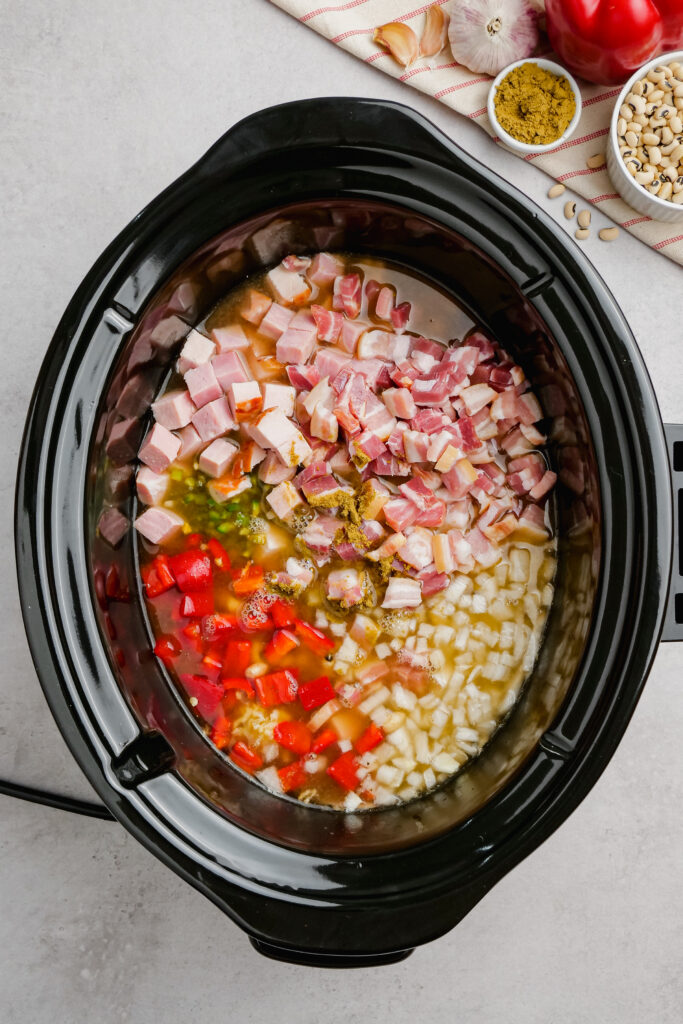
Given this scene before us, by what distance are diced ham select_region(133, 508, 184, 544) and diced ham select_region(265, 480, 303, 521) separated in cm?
21

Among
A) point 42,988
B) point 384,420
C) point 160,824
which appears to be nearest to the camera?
point 160,824

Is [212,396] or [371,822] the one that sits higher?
[212,396]

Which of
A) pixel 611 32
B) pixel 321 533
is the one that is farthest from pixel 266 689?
pixel 611 32

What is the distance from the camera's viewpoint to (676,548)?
1.44 meters

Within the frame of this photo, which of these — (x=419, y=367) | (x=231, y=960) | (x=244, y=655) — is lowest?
(x=231, y=960)

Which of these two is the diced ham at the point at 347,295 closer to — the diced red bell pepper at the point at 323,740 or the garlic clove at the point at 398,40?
the garlic clove at the point at 398,40

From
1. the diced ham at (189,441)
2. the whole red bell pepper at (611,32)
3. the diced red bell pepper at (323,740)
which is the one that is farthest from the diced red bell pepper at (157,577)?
the whole red bell pepper at (611,32)

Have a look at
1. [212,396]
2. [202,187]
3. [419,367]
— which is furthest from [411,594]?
[202,187]

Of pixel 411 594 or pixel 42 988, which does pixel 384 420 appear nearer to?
pixel 411 594

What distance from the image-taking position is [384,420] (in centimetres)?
166

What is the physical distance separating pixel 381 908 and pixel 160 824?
43cm

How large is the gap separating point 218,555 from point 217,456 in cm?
22

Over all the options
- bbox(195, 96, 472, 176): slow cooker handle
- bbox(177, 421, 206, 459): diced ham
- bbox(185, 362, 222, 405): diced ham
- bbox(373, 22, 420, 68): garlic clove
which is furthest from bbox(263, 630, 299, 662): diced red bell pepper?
bbox(373, 22, 420, 68): garlic clove

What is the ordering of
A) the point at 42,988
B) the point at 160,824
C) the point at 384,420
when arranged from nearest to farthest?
the point at 160,824 < the point at 384,420 < the point at 42,988
